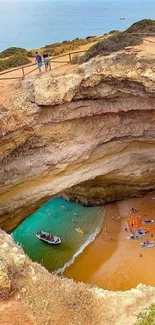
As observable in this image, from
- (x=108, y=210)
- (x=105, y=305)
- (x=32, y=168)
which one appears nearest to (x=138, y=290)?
(x=105, y=305)

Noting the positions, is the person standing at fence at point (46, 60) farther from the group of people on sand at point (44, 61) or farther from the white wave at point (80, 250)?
the white wave at point (80, 250)

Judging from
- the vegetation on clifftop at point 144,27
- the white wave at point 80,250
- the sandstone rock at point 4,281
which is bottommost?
the white wave at point 80,250

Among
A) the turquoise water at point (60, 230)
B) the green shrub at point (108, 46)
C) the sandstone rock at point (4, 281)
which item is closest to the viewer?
the sandstone rock at point (4, 281)

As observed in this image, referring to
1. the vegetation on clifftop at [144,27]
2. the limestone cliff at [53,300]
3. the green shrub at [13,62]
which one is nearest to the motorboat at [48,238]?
the green shrub at [13,62]

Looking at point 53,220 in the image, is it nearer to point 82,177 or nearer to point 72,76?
point 82,177

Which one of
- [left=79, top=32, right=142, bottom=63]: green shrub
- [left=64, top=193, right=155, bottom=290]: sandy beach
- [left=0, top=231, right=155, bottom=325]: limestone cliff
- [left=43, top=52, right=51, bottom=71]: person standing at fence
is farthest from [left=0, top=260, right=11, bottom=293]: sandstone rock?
[left=79, top=32, right=142, bottom=63]: green shrub

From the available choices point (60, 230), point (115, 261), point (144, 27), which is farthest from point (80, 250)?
point (144, 27)

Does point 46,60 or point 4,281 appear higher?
point 46,60

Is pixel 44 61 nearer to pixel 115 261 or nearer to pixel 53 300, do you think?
pixel 115 261
